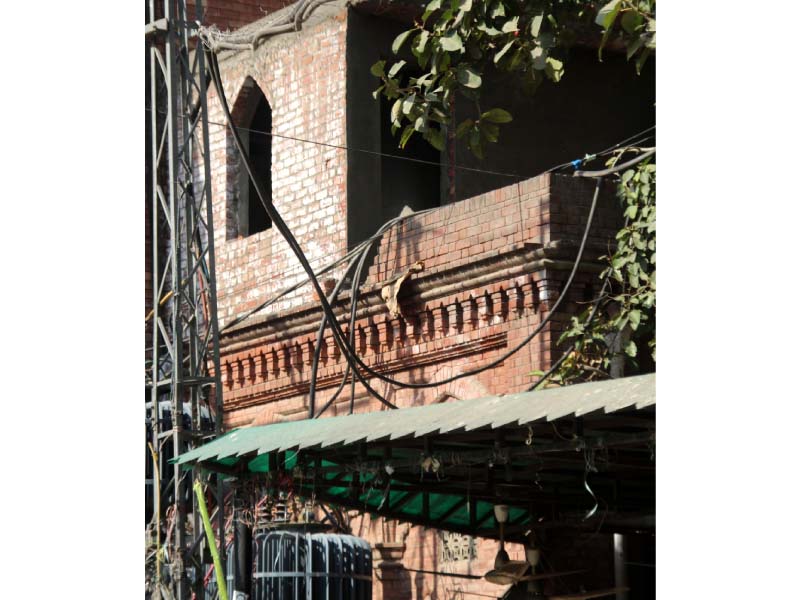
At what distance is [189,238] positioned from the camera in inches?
452

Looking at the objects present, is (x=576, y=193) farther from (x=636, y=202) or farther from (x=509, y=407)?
(x=509, y=407)

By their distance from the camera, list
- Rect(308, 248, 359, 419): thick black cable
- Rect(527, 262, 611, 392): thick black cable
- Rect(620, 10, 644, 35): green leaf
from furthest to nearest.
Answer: Rect(308, 248, 359, 419): thick black cable
Rect(527, 262, 611, 392): thick black cable
Rect(620, 10, 644, 35): green leaf

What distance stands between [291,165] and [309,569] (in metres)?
5.92

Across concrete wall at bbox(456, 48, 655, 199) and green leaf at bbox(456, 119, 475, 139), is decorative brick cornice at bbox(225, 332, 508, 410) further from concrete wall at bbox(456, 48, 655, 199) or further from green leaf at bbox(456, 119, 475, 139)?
green leaf at bbox(456, 119, 475, 139)

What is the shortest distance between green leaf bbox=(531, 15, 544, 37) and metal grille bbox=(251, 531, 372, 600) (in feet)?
12.3

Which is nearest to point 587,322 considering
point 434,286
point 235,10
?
point 434,286

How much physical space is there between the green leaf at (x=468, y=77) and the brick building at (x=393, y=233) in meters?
2.46

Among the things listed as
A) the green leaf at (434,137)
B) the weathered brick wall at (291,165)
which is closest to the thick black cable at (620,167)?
the green leaf at (434,137)

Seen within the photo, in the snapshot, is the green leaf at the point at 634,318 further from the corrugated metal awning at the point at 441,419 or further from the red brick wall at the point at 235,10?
the red brick wall at the point at 235,10

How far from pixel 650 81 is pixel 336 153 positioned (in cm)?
372

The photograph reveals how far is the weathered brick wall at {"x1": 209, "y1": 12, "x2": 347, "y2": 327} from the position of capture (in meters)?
14.8

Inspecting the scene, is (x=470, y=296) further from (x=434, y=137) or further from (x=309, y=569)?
(x=309, y=569)

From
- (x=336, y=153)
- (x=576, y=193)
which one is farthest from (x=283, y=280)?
(x=576, y=193)

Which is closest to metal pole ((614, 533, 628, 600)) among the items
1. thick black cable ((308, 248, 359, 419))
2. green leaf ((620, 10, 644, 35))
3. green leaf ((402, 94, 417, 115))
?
thick black cable ((308, 248, 359, 419))
